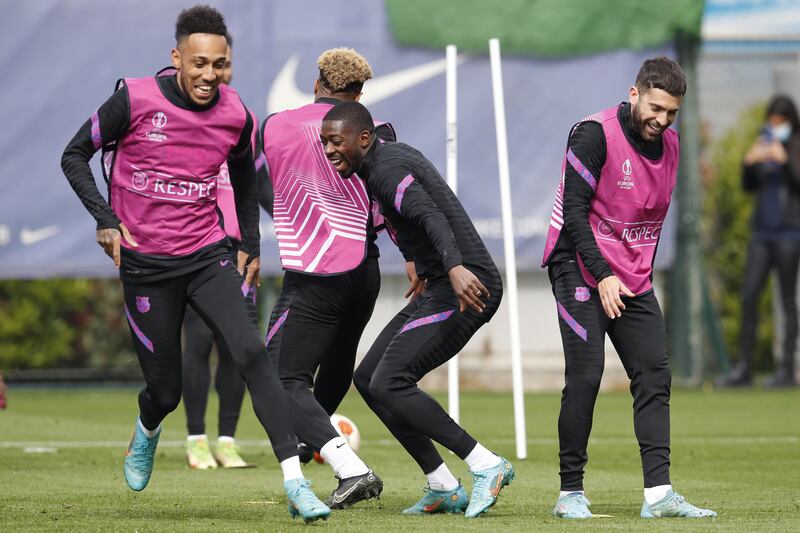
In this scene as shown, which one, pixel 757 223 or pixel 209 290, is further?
pixel 757 223

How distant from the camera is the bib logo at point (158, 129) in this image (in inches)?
264

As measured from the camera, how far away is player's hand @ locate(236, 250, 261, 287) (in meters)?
7.38

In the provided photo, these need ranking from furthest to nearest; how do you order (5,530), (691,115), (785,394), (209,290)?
1. (691,115)
2. (785,394)
3. (209,290)
4. (5,530)

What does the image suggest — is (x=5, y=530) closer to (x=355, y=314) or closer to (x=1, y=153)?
(x=355, y=314)

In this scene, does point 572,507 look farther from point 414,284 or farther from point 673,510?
point 414,284

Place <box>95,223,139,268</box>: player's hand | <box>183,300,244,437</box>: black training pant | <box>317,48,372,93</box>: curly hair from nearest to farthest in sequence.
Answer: <box>95,223,139,268</box>: player's hand
<box>317,48,372,93</box>: curly hair
<box>183,300,244,437</box>: black training pant

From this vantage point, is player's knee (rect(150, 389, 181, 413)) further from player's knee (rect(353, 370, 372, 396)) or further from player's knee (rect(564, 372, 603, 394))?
player's knee (rect(564, 372, 603, 394))

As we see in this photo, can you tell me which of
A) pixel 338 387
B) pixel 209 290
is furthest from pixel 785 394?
pixel 209 290

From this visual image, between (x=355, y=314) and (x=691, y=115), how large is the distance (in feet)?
33.7

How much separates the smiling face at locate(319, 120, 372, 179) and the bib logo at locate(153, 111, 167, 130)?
674 millimetres

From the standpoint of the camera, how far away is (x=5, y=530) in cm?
604

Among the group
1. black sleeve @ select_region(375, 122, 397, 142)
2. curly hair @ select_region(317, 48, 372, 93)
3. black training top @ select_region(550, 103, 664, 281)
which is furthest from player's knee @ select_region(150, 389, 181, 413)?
black training top @ select_region(550, 103, 664, 281)

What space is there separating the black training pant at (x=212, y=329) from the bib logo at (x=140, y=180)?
16.4 inches

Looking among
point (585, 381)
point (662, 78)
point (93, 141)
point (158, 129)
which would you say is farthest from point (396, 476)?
point (662, 78)
